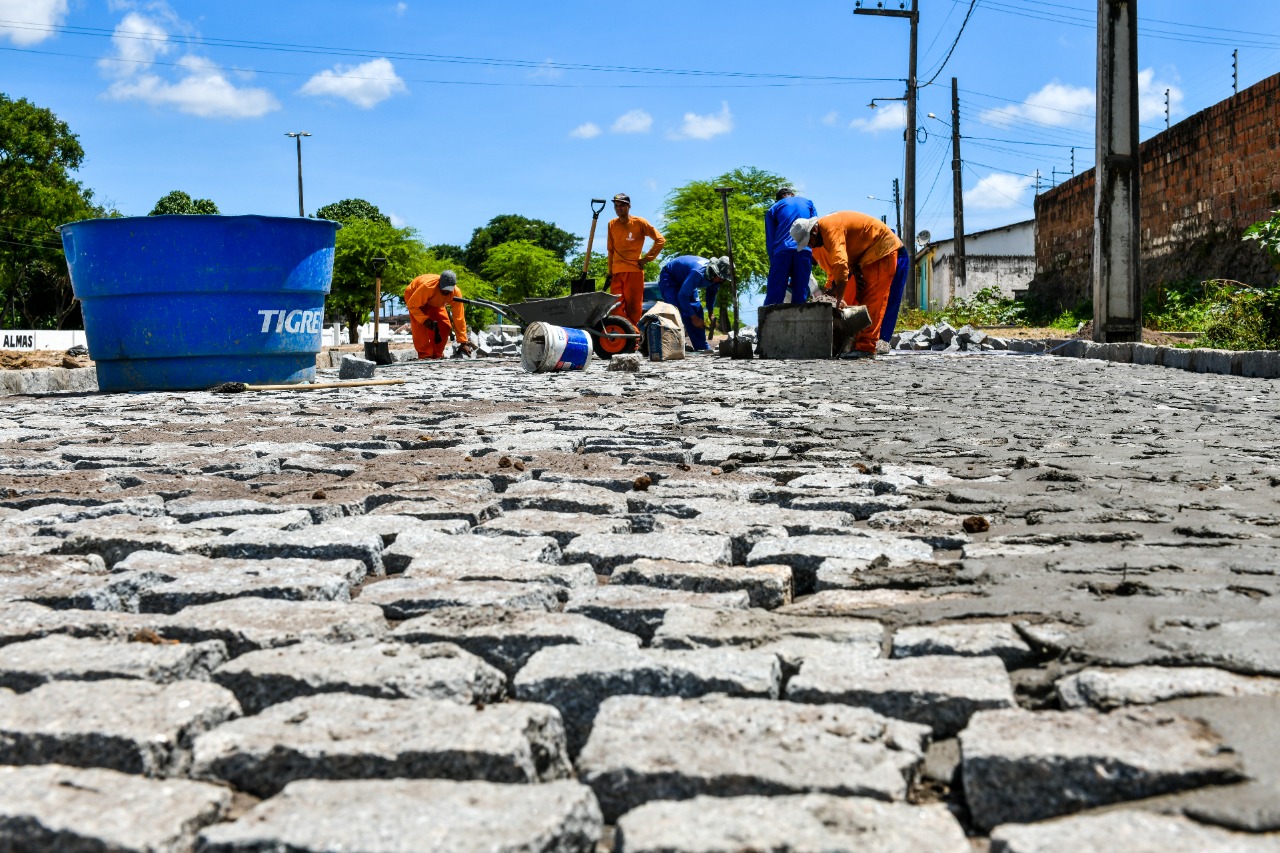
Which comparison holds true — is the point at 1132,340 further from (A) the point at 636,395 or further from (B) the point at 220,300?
(B) the point at 220,300

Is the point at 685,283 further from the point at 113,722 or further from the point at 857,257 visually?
the point at 113,722

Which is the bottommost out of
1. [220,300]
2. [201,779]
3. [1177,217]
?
[201,779]

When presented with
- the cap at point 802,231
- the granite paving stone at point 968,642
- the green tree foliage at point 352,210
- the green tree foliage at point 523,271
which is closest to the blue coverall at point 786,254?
the cap at point 802,231

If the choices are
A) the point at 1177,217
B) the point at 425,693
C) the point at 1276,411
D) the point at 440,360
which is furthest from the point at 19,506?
the point at 1177,217

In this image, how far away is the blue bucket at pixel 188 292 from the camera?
27.8 feet

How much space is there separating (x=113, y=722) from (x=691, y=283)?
14.8 meters

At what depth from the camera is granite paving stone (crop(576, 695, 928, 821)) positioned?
1.32 metres

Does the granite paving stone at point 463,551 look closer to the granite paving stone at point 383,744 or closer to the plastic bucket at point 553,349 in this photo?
the granite paving stone at point 383,744

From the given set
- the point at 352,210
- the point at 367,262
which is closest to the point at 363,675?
the point at 367,262

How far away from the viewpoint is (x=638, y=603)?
207 centimetres

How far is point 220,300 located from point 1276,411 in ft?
22.8

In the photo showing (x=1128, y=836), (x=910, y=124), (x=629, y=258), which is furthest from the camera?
(x=910, y=124)

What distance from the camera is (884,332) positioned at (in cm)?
1402

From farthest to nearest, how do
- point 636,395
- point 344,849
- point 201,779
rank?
point 636,395, point 201,779, point 344,849
